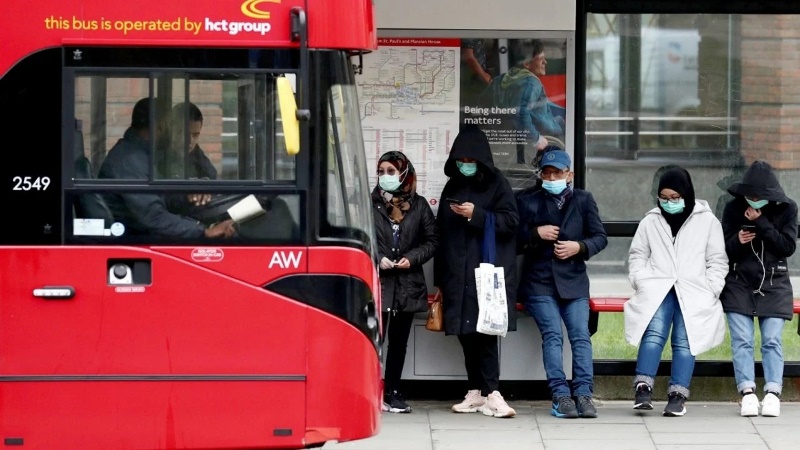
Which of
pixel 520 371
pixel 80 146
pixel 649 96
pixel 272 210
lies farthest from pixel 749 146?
pixel 80 146

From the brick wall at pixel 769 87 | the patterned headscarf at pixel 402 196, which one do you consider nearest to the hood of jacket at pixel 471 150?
the patterned headscarf at pixel 402 196

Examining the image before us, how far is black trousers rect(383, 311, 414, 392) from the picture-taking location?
952 cm

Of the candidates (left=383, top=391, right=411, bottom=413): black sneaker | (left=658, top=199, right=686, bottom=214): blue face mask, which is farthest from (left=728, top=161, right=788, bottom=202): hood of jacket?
(left=383, top=391, right=411, bottom=413): black sneaker

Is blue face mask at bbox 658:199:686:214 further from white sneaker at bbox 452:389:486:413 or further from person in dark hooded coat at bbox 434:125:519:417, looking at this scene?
white sneaker at bbox 452:389:486:413

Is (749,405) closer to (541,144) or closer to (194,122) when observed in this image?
(541,144)

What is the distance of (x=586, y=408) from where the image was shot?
9.47m

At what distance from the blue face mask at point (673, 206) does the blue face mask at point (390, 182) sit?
5.75 ft

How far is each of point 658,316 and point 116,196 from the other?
4073 mm

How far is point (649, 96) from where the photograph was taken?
33.1 feet

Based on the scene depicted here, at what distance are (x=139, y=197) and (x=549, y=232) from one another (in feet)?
11.1

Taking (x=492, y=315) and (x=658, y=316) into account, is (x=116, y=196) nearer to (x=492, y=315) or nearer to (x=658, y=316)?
(x=492, y=315)

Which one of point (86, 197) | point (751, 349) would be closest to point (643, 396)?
point (751, 349)

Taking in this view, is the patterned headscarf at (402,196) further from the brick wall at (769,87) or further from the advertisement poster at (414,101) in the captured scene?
the brick wall at (769,87)

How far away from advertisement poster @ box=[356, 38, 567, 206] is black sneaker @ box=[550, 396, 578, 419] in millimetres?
1533
